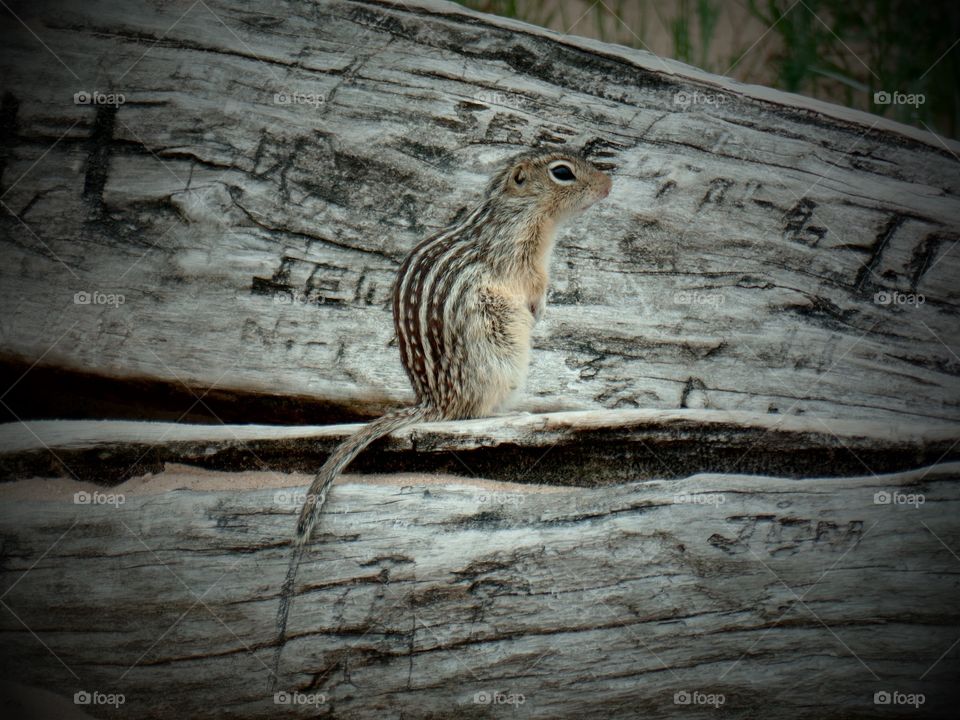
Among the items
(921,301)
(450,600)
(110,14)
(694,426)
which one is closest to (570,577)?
(450,600)

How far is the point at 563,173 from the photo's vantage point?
4.66 meters

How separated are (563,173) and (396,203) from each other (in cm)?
129

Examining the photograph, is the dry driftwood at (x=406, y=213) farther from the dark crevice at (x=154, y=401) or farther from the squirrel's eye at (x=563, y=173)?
the squirrel's eye at (x=563, y=173)

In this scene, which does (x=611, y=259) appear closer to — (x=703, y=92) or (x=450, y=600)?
(x=703, y=92)

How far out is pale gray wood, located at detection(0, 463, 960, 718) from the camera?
386cm

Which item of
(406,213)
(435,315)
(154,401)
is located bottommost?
(435,315)

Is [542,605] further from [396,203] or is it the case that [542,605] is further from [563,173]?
[396,203]

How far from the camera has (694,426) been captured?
4.19m

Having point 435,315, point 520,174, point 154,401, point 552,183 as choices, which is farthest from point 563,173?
point 154,401

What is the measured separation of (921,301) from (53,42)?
529 centimetres

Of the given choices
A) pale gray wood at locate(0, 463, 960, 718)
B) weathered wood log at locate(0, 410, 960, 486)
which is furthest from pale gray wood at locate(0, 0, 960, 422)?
pale gray wood at locate(0, 463, 960, 718)

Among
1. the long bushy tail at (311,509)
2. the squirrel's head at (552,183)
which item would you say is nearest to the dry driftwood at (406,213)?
the squirrel's head at (552,183)

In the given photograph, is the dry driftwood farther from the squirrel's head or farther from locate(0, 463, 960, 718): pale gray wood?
locate(0, 463, 960, 718): pale gray wood

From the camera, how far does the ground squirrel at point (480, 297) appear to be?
4.26 meters
